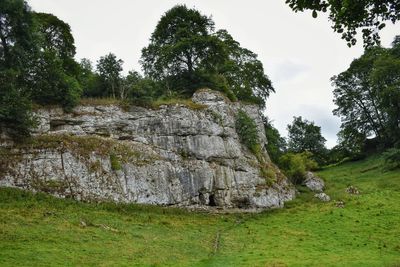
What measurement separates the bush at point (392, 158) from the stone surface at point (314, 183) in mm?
9475

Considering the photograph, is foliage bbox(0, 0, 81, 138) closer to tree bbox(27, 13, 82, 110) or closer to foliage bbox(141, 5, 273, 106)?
tree bbox(27, 13, 82, 110)

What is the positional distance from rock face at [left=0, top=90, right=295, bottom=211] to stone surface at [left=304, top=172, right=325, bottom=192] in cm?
648

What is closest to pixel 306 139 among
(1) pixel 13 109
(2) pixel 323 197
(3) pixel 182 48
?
(2) pixel 323 197

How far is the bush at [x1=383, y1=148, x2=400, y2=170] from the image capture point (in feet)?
183

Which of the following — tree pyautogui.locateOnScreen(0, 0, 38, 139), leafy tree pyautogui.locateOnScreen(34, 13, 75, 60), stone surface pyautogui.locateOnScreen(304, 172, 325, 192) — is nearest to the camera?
tree pyautogui.locateOnScreen(0, 0, 38, 139)

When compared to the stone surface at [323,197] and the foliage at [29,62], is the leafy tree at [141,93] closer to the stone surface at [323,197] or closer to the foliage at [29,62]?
the foliage at [29,62]

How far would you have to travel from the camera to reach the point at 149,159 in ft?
136

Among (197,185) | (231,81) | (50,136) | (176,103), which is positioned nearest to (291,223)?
(197,185)

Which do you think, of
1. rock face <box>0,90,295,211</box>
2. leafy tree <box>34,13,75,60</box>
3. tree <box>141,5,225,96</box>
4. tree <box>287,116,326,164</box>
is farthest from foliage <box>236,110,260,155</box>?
tree <box>287,116,326,164</box>

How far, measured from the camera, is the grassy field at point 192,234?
76.6 feet

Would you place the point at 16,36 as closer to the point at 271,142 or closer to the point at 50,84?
the point at 50,84

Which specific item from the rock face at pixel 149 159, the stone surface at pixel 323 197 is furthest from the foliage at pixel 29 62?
the stone surface at pixel 323 197

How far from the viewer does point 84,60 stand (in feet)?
251

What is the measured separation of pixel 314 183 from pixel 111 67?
31.5 m
